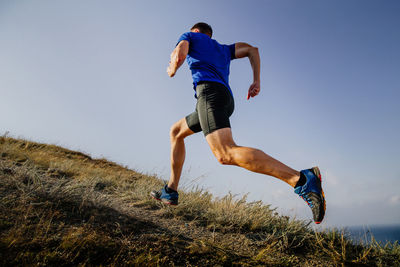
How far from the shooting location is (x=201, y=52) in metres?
2.28

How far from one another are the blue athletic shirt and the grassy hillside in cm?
154

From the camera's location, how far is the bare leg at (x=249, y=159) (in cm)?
175

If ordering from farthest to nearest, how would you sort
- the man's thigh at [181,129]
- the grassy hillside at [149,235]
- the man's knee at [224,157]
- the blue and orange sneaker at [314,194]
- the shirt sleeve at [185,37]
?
the man's thigh at [181,129], the shirt sleeve at [185,37], the man's knee at [224,157], the blue and orange sneaker at [314,194], the grassy hillside at [149,235]

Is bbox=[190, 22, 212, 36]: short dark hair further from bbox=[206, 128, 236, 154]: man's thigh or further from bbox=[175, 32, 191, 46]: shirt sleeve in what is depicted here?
bbox=[206, 128, 236, 154]: man's thigh

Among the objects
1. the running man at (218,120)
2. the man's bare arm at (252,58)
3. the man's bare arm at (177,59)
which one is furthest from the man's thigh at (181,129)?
the man's bare arm at (252,58)

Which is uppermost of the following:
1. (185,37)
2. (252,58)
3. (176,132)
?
(252,58)

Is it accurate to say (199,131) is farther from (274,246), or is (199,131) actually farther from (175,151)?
(274,246)

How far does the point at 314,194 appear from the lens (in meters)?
1.69

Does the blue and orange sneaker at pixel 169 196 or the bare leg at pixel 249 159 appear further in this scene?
the blue and orange sneaker at pixel 169 196

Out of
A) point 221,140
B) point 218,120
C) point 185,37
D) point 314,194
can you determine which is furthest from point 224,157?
point 185,37

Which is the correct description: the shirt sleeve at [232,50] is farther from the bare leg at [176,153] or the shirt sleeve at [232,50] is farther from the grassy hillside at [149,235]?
the grassy hillside at [149,235]

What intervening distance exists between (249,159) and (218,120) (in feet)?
1.46

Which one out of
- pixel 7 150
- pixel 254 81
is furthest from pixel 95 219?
pixel 7 150

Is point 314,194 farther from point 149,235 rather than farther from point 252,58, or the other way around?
point 252,58
